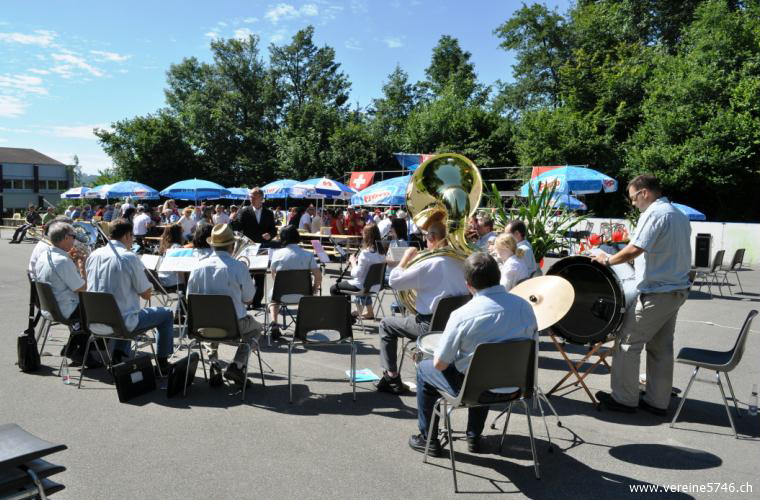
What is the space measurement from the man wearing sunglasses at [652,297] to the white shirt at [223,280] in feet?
10.2

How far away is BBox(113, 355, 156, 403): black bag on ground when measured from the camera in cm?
477

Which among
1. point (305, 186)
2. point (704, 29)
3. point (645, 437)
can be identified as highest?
point (704, 29)

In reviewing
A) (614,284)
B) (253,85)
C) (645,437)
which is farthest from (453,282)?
(253,85)

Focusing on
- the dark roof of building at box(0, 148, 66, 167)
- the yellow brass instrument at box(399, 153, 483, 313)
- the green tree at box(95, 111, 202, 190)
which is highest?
the dark roof of building at box(0, 148, 66, 167)

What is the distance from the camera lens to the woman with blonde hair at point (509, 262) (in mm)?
5543

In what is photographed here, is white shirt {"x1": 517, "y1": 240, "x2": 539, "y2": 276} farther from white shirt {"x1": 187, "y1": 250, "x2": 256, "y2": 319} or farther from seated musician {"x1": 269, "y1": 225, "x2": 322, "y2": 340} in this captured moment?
white shirt {"x1": 187, "y1": 250, "x2": 256, "y2": 319}

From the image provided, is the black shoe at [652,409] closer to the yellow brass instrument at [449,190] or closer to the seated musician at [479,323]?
the seated musician at [479,323]

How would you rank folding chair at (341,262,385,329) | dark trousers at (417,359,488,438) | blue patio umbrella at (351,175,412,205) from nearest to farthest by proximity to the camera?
1. dark trousers at (417,359,488,438)
2. folding chair at (341,262,385,329)
3. blue patio umbrella at (351,175,412,205)

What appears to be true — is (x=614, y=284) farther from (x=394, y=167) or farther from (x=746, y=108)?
(x=394, y=167)

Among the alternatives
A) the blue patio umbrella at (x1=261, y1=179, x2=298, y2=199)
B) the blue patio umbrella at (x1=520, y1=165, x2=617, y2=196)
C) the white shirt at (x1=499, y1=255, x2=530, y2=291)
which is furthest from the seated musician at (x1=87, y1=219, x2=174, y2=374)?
the blue patio umbrella at (x1=261, y1=179, x2=298, y2=199)

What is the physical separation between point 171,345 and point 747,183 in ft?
73.6

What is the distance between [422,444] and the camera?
12.8 feet

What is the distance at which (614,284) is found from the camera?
4.60 m

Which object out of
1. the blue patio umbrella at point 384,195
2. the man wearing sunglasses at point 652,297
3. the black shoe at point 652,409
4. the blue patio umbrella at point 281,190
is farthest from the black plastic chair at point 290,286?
the blue patio umbrella at point 281,190
